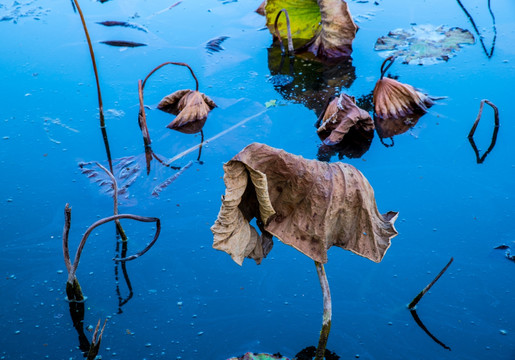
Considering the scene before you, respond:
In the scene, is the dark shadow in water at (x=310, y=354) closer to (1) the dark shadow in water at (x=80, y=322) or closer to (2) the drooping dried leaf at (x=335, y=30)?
(1) the dark shadow in water at (x=80, y=322)

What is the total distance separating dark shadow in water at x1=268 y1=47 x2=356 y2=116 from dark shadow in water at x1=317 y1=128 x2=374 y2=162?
24cm

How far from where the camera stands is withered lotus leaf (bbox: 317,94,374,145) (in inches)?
92.8

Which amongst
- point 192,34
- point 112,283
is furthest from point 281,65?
point 112,283

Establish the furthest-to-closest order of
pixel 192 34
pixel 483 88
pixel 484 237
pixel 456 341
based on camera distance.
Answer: pixel 192 34 → pixel 483 88 → pixel 484 237 → pixel 456 341

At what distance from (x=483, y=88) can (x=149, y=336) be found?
2068mm

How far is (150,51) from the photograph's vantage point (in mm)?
3188

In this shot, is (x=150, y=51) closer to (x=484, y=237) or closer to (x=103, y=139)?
(x=103, y=139)

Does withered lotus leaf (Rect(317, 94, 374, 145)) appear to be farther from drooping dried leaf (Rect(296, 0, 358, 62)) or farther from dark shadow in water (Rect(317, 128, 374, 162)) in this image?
drooping dried leaf (Rect(296, 0, 358, 62))

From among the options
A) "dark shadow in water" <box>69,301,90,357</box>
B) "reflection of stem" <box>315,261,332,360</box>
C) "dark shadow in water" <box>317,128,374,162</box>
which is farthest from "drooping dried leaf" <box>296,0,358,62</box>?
"dark shadow in water" <box>69,301,90,357</box>

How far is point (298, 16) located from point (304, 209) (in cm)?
213

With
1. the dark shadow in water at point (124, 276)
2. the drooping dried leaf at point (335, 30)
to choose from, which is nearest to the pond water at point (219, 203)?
the dark shadow in water at point (124, 276)

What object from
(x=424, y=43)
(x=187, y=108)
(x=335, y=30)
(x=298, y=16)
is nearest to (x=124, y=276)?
(x=187, y=108)

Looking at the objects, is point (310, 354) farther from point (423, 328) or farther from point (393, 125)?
point (393, 125)

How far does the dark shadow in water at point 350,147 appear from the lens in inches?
92.1
